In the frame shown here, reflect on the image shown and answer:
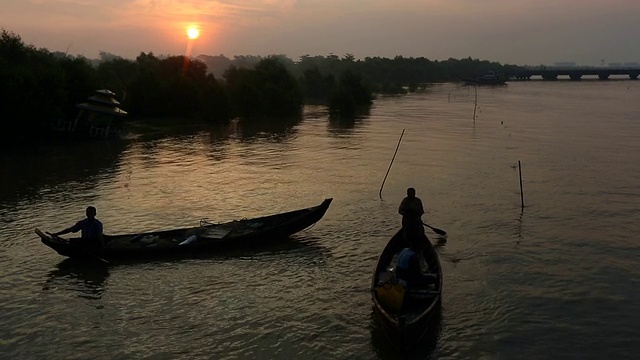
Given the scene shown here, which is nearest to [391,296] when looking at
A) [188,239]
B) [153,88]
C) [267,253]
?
[267,253]

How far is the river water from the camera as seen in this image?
10.8m

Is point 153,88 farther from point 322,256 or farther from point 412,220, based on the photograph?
point 412,220

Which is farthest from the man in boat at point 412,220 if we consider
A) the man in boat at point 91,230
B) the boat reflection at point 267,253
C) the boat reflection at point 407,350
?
the man in boat at point 91,230

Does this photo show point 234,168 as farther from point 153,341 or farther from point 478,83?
point 478,83

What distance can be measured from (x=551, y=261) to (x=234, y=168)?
57.9 ft

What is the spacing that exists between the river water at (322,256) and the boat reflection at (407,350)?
0.17ft

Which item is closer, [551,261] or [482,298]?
[482,298]

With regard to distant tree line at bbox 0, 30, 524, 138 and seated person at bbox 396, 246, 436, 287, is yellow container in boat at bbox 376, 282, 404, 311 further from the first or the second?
distant tree line at bbox 0, 30, 524, 138

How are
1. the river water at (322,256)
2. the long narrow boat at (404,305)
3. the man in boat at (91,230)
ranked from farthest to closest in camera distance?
the man in boat at (91,230) → the river water at (322,256) → the long narrow boat at (404,305)

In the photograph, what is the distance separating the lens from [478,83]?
12875 cm

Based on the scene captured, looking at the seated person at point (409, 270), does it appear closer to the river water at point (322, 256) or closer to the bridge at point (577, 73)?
the river water at point (322, 256)

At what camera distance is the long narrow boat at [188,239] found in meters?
14.0

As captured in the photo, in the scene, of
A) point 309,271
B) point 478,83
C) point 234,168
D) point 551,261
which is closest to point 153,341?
point 309,271

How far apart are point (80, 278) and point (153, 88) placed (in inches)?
1603
